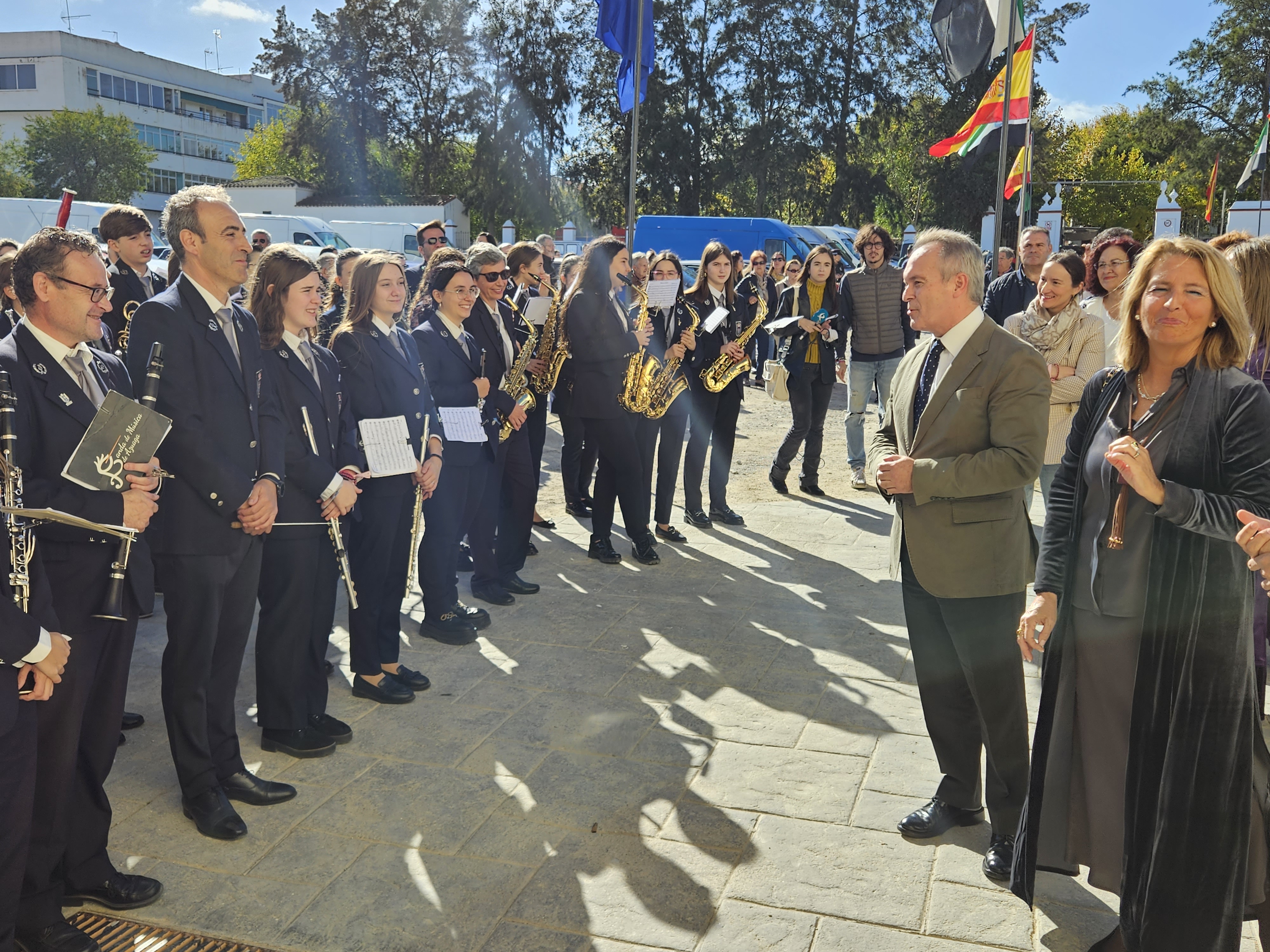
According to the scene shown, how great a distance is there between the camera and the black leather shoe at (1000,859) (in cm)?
328

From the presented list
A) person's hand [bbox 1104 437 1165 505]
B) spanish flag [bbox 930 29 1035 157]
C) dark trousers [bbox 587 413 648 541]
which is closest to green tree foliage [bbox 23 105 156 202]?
spanish flag [bbox 930 29 1035 157]

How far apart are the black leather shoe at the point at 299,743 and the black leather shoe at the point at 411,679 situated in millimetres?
619

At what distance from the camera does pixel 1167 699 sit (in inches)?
105

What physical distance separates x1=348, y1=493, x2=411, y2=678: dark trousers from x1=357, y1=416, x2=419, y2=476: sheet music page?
173 millimetres

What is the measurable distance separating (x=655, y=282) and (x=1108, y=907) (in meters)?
4.91

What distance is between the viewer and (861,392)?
8.93 meters

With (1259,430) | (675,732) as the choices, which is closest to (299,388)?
(675,732)

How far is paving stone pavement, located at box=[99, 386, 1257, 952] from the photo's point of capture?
3049mm

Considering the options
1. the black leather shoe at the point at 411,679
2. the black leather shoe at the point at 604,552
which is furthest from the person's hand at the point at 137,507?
the black leather shoe at the point at 604,552

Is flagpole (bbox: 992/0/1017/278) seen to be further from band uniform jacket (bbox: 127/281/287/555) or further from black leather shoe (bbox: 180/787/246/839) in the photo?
black leather shoe (bbox: 180/787/246/839)

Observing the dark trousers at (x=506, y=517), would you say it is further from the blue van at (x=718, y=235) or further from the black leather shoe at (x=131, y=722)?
the blue van at (x=718, y=235)

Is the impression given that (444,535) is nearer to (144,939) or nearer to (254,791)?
(254,791)

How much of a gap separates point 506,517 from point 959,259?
3.62 m

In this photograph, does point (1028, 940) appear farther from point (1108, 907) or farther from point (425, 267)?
point (425, 267)
